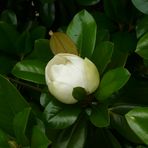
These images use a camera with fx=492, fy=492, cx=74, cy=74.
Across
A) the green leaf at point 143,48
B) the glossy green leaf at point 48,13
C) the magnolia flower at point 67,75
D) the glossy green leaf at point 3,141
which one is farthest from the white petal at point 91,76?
the glossy green leaf at point 48,13

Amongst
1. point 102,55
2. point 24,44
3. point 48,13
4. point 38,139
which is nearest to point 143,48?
point 102,55

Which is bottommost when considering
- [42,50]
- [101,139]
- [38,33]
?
[101,139]

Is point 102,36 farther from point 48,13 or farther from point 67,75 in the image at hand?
point 48,13

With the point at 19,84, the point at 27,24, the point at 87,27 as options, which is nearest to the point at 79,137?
the point at 87,27

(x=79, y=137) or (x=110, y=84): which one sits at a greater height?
(x=110, y=84)

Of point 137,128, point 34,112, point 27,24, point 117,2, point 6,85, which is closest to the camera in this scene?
point 137,128

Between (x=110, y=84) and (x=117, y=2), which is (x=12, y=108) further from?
(x=117, y=2)

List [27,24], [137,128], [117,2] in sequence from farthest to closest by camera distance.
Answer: [27,24] < [117,2] < [137,128]

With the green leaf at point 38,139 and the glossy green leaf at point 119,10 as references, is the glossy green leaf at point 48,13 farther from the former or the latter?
the green leaf at point 38,139

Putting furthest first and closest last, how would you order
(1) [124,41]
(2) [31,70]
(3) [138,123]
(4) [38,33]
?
(4) [38,33], (1) [124,41], (2) [31,70], (3) [138,123]
